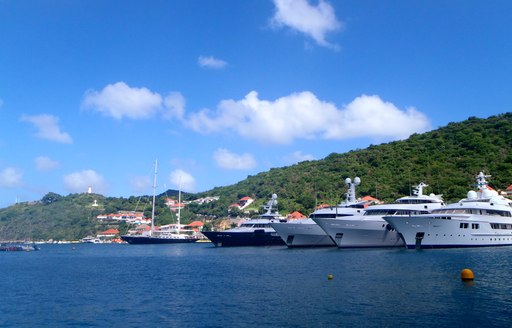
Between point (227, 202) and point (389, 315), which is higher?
point (227, 202)

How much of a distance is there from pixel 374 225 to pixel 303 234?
49.4 ft

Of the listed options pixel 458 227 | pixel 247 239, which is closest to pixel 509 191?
pixel 458 227

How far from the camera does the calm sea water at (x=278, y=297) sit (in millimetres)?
22703

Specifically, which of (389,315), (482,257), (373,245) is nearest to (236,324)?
(389,315)

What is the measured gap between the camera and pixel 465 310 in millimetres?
23250

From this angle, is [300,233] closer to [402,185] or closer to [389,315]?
[402,185]

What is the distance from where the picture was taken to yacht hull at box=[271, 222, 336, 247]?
7544 centimetres

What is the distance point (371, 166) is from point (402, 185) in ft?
92.3

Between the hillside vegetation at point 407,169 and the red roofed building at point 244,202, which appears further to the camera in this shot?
the red roofed building at point 244,202

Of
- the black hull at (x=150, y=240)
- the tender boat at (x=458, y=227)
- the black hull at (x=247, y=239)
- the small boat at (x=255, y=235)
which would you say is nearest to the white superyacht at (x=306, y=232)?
the small boat at (x=255, y=235)

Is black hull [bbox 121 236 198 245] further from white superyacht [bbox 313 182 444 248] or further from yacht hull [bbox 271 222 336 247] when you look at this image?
white superyacht [bbox 313 182 444 248]

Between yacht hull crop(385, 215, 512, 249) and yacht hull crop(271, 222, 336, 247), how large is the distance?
18.0 metres

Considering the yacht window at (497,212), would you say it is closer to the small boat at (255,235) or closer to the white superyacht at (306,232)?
the white superyacht at (306,232)

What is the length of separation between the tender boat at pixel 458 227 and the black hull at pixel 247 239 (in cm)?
3347
